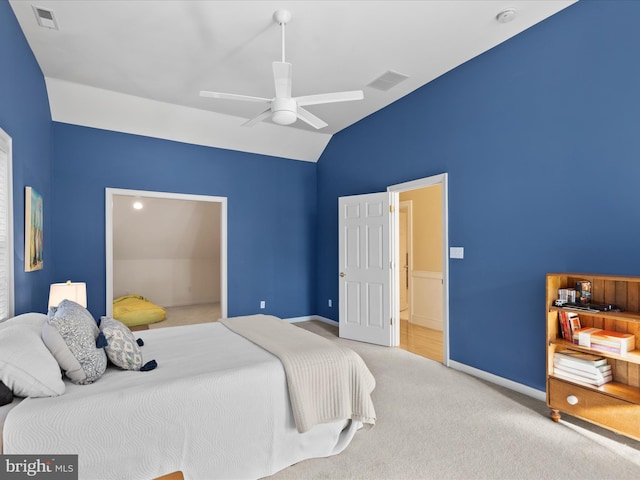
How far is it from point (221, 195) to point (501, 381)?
431 cm

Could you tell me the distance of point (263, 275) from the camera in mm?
5684

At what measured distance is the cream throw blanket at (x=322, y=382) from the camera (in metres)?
2.06

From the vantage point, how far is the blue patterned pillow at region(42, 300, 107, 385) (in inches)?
70.5

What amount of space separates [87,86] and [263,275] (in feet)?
11.1

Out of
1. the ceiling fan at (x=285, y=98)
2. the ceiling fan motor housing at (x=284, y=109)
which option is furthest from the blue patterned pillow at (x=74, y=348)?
the ceiling fan motor housing at (x=284, y=109)

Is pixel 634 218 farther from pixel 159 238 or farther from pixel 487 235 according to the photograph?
pixel 159 238

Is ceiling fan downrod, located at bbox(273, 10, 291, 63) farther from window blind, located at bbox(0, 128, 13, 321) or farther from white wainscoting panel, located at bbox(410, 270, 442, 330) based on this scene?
white wainscoting panel, located at bbox(410, 270, 442, 330)

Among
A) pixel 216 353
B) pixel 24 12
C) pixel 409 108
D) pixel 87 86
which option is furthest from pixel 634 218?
pixel 87 86

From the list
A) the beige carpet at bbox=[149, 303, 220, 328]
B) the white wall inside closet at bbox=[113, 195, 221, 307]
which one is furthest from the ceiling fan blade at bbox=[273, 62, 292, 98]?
the beige carpet at bbox=[149, 303, 220, 328]

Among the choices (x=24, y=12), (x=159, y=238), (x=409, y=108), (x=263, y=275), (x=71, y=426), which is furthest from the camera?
(x=159, y=238)

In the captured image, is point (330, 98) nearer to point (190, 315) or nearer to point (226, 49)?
point (226, 49)

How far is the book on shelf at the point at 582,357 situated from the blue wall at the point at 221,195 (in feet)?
13.2

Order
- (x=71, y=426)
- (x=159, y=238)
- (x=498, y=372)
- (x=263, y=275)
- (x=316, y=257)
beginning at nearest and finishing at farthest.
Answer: (x=71, y=426), (x=498, y=372), (x=263, y=275), (x=316, y=257), (x=159, y=238)

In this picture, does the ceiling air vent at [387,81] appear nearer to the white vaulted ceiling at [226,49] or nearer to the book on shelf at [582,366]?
the white vaulted ceiling at [226,49]
